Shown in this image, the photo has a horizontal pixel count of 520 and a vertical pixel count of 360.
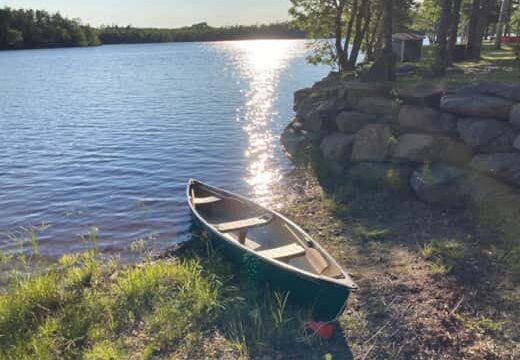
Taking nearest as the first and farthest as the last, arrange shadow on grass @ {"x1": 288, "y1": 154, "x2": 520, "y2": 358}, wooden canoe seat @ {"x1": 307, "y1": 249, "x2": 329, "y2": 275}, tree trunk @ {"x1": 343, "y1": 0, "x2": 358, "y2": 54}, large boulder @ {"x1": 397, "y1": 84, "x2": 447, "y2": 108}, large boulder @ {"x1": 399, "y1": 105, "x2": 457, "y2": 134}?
shadow on grass @ {"x1": 288, "y1": 154, "x2": 520, "y2": 358} → wooden canoe seat @ {"x1": 307, "y1": 249, "x2": 329, "y2": 275} → large boulder @ {"x1": 399, "y1": 105, "x2": 457, "y2": 134} → large boulder @ {"x1": 397, "y1": 84, "x2": 447, "y2": 108} → tree trunk @ {"x1": 343, "y1": 0, "x2": 358, "y2": 54}

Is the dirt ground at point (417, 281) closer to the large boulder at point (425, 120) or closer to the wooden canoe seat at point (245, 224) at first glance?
the wooden canoe seat at point (245, 224)

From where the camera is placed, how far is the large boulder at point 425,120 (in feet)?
42.9

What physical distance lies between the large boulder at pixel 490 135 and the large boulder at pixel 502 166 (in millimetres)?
305

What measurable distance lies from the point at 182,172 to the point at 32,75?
163 ft

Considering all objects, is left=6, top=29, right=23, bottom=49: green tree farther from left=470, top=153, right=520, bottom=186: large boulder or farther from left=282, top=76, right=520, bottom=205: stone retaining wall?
left=470, top=153, right=520, bottom=186: large boulder

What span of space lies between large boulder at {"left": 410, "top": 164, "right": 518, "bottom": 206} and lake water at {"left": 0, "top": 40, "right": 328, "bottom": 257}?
513 centimetres

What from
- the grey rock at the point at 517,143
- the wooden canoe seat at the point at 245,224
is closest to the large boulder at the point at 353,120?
the grey rock at the point at 517,143

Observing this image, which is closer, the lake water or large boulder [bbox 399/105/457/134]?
large boulder [bbox 399/105/457/134]

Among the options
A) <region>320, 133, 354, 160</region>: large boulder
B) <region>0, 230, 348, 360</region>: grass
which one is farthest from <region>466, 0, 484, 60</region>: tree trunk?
<region>0, 230, 348, 360</region>: grass

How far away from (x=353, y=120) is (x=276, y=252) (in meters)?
8.80

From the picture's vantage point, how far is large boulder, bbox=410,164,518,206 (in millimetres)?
10969

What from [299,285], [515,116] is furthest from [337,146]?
[299,285]

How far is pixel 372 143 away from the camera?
47.7 feet

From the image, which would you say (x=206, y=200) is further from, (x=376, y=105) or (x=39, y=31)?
(x=39, y=31)
